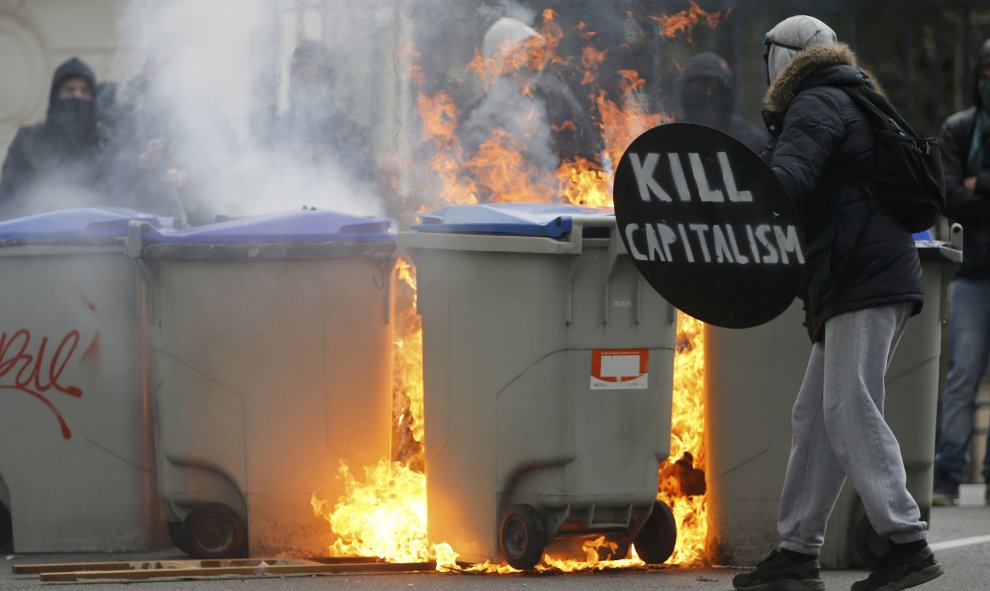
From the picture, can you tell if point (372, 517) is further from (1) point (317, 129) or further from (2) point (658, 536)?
(1) point (317, 129)

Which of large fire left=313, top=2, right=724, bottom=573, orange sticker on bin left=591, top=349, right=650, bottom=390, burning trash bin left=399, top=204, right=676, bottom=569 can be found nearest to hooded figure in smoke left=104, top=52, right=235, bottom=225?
large fire left=313, top=2, right=724, bottom=573

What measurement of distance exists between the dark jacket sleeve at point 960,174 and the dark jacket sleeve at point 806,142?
11.4 ft

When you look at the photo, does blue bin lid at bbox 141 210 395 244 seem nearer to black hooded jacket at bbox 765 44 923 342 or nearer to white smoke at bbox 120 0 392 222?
white smoke at bbox 120 0 392 222

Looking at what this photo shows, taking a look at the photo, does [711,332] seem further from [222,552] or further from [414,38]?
[414,38]

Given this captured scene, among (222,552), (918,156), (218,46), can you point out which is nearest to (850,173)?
(918,156)

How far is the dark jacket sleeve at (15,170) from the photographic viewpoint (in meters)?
8.30

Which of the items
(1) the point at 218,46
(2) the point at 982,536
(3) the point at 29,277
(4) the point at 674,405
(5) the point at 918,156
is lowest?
(2) the point at 982,536

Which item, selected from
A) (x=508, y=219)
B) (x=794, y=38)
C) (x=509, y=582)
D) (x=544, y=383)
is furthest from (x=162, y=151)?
(x=794, y=38)

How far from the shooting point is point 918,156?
16.7ft

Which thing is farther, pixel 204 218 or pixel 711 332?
pixel 204 218

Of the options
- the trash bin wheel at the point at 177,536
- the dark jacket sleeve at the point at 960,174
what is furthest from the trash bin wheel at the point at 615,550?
Result: the dark jacket sleeve at the point at 960,174

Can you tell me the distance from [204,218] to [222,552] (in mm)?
2119

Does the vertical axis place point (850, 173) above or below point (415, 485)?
above

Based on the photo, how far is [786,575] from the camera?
5234 millimetres
